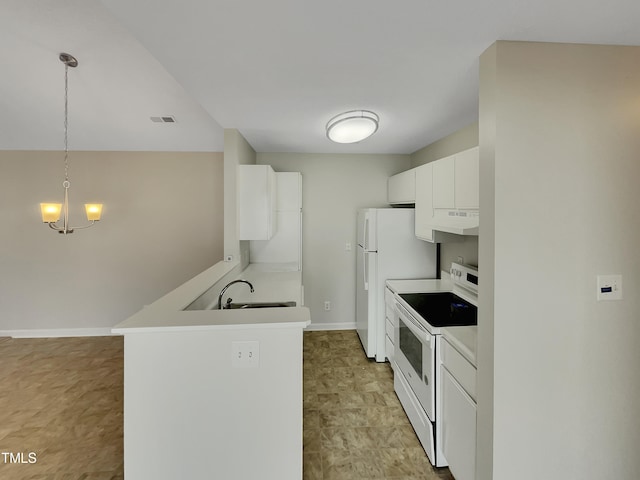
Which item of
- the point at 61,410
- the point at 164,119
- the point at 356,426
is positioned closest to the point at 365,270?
the point at 356,426

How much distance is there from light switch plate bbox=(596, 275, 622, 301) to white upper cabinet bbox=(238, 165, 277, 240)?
249 centimetres

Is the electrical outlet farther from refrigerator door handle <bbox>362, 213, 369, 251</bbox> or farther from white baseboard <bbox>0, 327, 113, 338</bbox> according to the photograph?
white baseboard <bbox>0, 327, 113, 338</bbox>

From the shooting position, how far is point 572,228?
4.58 feet

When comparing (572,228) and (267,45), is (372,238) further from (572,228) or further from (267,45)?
(267,45)

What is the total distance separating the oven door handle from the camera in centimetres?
199

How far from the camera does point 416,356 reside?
2.21m

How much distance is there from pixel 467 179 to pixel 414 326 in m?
1.10

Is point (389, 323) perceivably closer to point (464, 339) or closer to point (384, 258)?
point (384, 258)

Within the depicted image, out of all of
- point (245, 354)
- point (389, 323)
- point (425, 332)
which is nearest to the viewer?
point (245, 354)

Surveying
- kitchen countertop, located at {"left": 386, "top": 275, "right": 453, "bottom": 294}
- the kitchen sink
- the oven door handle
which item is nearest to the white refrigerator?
kitchen countertop, located at {"left": 386, "top": 275, "right": 453, "bottom": 294}

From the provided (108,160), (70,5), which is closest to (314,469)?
(70,5)

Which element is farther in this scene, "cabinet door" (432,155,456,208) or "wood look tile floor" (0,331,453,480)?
"cabinet door" (432,155,456,208)

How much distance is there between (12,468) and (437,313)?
300 cm

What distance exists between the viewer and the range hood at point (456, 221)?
202cm
